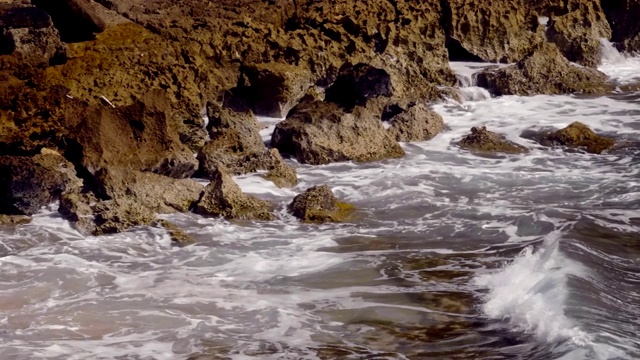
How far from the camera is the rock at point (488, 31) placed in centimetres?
1722

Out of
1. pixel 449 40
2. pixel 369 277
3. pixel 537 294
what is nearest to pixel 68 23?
pixel 449 40

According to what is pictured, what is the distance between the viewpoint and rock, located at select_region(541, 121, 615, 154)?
41.2 ft

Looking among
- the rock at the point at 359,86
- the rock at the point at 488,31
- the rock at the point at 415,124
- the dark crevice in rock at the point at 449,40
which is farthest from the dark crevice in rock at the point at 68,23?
the rock at the point at 488,31

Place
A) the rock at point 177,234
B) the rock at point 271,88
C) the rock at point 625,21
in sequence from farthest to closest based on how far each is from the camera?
the rock at point 625,21 < the rock at point 271,88 < the rock at point 177,234

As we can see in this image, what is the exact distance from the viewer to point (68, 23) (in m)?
14.1

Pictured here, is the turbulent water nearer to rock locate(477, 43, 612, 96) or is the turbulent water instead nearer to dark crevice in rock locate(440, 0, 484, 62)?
rock locate(477, 43, 612, 96)

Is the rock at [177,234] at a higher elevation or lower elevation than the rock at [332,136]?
lower

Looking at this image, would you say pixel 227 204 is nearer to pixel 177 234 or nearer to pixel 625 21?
pixel 177 234

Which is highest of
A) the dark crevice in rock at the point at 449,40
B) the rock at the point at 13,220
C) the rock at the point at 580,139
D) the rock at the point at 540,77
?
the dark crevice in rock at the point at 449,40

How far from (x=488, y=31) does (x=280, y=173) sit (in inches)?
314

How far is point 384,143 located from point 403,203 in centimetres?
225

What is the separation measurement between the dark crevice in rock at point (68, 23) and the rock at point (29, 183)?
4.55 meters

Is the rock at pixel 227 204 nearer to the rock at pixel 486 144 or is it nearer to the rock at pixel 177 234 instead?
the rock at pixel 177 234

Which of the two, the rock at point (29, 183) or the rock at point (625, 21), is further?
the rock at point (625, 21)
